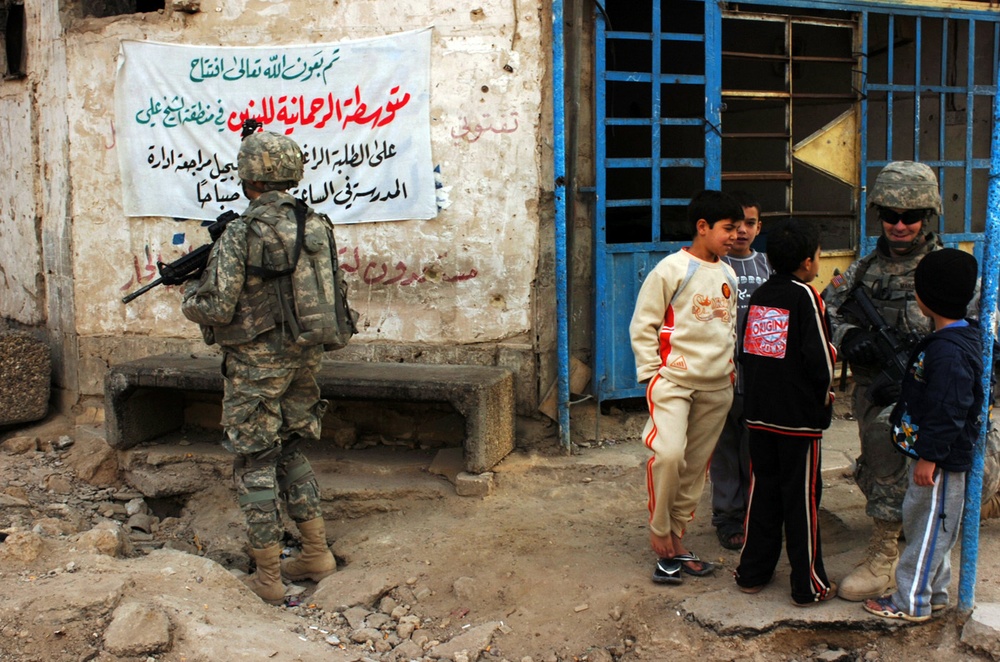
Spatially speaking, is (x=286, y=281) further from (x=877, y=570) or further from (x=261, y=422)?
(x=877, y=570)

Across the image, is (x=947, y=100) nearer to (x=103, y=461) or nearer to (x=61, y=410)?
(x=103, y=461)

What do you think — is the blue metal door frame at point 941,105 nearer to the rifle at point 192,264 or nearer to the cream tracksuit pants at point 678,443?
the cream tracksuit pants at point 678,443

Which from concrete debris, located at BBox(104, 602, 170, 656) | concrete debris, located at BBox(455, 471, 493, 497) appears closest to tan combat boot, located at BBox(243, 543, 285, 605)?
concrete debris, located at BBox(104, 602, 170, 656)

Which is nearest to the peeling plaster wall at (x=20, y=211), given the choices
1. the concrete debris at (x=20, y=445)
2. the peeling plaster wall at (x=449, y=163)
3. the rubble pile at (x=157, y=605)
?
the peeling plaster wall at (x=449, y=163)

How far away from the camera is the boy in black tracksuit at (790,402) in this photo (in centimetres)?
311

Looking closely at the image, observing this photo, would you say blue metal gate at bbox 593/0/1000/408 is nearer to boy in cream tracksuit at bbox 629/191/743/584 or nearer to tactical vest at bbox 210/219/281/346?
boy in cream tracksuit at bbox 629/191/743/584

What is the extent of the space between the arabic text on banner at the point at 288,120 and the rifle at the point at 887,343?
2.52 meters

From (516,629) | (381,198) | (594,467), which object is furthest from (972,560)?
(381,198)

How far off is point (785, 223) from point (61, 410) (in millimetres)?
5036

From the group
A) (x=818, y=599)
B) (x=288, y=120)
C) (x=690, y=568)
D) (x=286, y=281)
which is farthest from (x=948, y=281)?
(x=288, y=120)

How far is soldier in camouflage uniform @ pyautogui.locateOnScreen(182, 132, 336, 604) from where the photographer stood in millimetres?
3691

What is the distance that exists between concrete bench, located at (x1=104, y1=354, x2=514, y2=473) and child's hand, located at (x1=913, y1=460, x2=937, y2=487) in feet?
7.31

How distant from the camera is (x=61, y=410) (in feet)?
20.0

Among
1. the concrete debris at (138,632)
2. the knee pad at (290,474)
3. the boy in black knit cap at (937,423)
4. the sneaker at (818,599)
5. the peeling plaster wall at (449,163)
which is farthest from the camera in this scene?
the peeling plaster wall at (449,163)
